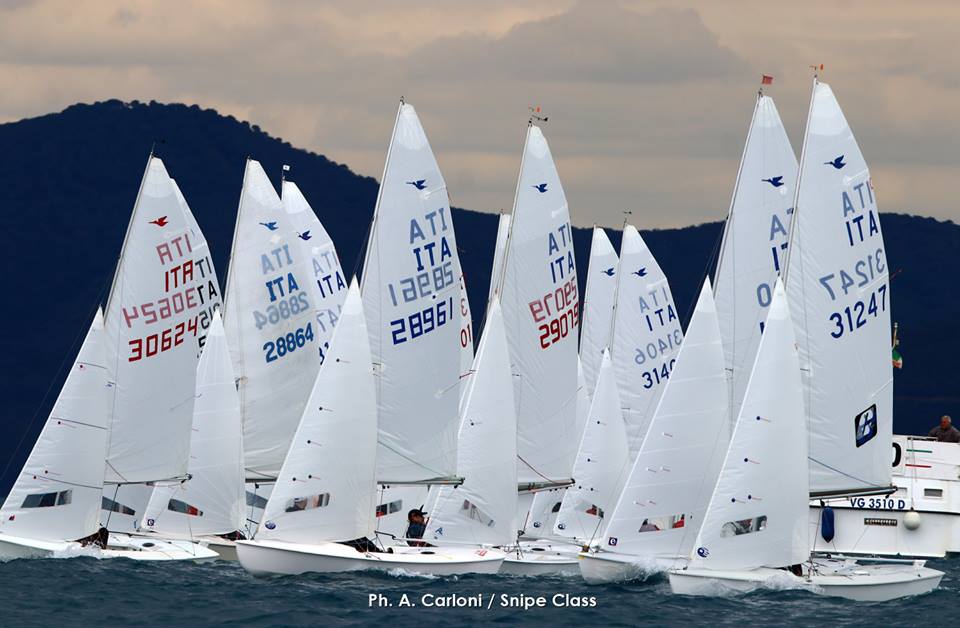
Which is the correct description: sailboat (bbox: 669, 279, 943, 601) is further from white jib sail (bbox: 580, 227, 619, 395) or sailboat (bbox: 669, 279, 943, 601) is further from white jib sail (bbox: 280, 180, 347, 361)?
white jib sail (bbox: 580, 227, 619, 395)

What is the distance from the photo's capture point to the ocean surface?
28984mm

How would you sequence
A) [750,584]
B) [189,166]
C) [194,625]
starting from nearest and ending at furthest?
[194,625], [750,584], [189,166]

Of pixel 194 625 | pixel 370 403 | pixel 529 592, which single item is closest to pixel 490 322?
pixel 370 403

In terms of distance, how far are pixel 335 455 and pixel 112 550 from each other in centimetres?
Answer: 529

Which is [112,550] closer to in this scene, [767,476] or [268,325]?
[268,325]

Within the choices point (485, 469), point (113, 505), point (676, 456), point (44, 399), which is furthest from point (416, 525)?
point (44, 399)

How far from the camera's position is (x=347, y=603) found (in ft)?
98.9

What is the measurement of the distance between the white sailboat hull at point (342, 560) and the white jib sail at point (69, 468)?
162 inches

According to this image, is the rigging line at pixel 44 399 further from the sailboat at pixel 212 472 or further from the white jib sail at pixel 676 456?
the white jib sail at pixel 676 456

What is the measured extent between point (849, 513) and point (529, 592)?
41.7ft

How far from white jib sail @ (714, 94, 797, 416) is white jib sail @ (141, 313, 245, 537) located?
1000 cm

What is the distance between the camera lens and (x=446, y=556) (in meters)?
34.1

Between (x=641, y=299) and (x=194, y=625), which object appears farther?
(x=641, y=299)

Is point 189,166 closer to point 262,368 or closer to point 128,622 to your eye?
point 262,368
